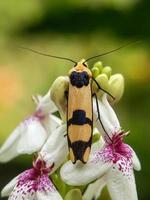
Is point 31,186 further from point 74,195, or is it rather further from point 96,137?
point 96,137

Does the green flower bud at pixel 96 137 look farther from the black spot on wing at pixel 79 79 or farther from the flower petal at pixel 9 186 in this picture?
the flower petal at pixel 9 186

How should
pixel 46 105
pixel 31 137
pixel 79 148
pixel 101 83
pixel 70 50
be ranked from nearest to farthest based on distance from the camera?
1. pixel 79 148
2. pixel 101 83
3. pixel 31 137
4. pixel 46 105
5. pixel 70 50

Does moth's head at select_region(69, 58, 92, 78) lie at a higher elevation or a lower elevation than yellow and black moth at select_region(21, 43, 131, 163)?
higher

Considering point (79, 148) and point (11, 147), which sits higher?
point (79, 148)

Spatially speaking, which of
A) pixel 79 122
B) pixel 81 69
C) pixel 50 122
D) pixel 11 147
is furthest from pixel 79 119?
pixel 11 147

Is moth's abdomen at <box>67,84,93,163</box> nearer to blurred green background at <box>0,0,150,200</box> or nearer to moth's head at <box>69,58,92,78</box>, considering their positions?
moth's head at <box>69,58,92,78</box>

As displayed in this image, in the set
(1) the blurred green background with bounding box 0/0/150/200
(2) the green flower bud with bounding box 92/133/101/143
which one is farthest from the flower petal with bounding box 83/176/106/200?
(1) the blurred green background with bounding box 0/0/150/200

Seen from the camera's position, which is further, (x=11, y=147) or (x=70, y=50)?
(x=70, y=50)

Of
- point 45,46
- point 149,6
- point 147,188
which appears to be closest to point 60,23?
point 45,46
